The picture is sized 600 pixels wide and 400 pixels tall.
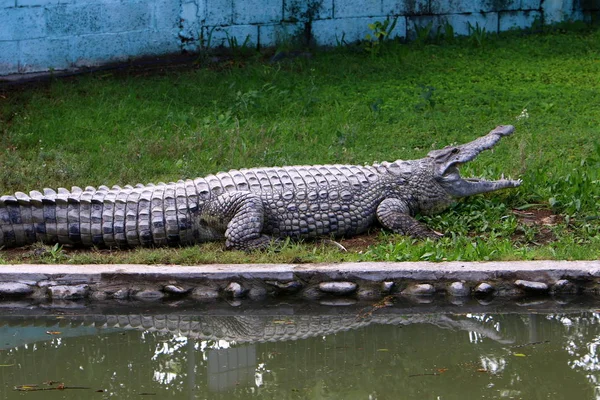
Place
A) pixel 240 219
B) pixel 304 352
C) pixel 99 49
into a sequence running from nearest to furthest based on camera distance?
1. pixel 304 352
2. pixel 240 219
3. pixel 99 49

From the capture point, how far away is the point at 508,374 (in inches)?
195

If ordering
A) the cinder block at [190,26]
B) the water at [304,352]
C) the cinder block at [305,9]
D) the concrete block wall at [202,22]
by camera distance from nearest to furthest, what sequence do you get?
the water at [304,352] → the concrete block wall at [202,22] → the cinder block at [190,26] → the cinder block at [305,9]

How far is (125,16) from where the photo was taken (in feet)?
34.6

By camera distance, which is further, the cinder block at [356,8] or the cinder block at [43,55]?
the cinder block at [356,8]

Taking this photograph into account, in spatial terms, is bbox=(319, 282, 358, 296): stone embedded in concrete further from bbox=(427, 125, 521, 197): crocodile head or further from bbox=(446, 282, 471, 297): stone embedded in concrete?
bbox=(427, 125, 521, 197): crocodile head

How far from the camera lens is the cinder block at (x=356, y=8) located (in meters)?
11.1

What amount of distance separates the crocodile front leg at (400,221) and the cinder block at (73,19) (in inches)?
185

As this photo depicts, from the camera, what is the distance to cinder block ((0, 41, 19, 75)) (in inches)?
399

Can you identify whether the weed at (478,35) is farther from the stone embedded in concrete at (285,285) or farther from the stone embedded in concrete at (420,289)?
the stone embedded in concrete at (285,285)

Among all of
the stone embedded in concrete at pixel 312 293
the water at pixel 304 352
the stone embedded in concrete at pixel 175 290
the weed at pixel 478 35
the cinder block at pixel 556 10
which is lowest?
the water at pixel 304 352

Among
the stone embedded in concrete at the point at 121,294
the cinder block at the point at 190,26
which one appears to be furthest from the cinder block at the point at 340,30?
the stone embedded in concrete at the point at 121,294

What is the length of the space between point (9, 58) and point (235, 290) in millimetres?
5443

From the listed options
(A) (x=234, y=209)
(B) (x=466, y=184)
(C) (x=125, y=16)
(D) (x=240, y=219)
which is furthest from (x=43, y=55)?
(B) (x=466, y=184)

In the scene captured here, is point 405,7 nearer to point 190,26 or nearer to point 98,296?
point 190,26
